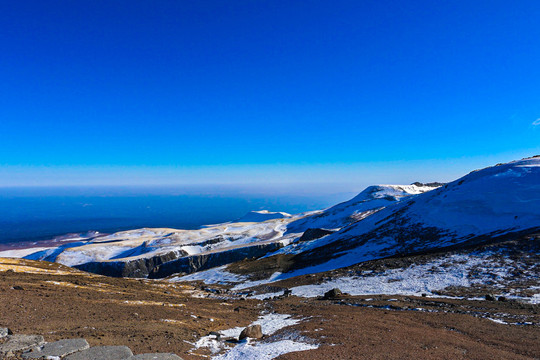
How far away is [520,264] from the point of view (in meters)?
24.9

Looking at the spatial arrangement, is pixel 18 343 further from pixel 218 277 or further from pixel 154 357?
pixel 218 277

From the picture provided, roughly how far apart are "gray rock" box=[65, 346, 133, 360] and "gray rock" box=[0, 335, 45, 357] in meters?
1.56

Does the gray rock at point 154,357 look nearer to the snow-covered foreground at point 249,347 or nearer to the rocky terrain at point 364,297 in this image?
the rocky terrain at point 364,297

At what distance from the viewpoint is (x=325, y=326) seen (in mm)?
13461

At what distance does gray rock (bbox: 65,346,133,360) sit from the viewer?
316 inches

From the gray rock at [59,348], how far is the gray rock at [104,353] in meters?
0.29

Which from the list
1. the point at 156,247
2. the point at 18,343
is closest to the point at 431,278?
the point at 18,343

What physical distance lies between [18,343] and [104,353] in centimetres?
274

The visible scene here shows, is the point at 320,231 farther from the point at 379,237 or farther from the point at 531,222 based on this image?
the point at 531,222

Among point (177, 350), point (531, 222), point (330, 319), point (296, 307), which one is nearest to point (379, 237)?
point (531, 222)

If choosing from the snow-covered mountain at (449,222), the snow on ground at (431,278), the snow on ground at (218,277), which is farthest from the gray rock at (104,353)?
the snow on ground at (218,277)

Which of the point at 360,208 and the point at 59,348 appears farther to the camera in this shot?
the point at 360,208

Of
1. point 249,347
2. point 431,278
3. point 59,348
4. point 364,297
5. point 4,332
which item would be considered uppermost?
point 4,332

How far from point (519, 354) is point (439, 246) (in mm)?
29560
